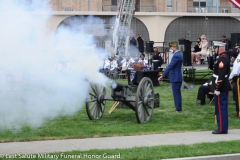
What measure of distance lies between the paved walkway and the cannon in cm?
153

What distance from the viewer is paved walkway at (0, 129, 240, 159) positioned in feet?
30.6

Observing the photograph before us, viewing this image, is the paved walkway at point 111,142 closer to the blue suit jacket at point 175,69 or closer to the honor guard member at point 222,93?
the honor guard member at point 222,93

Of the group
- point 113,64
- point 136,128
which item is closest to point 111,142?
point 136,128

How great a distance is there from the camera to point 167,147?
9.46 meters

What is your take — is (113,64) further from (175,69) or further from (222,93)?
(222,93)

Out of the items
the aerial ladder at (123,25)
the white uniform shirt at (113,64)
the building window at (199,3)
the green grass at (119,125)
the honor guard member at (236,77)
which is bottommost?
the green grass at (119,125)

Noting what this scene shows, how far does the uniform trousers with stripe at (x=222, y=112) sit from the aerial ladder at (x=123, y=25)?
1694cm

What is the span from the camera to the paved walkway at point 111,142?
9320 millimetres

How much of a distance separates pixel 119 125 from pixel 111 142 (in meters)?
1.94

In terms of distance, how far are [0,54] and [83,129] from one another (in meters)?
2.78

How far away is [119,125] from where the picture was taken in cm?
1195

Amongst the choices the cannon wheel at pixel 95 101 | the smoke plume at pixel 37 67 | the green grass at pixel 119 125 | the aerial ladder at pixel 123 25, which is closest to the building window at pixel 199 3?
the aerial ladder at pixel 123 25

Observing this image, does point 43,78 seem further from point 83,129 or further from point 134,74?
point 134,74

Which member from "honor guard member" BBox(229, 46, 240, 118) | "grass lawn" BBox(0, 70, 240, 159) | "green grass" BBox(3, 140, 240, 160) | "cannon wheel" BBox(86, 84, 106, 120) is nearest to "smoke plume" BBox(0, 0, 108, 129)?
"cannon wheel" BBox(86, 84, 106, 120)
